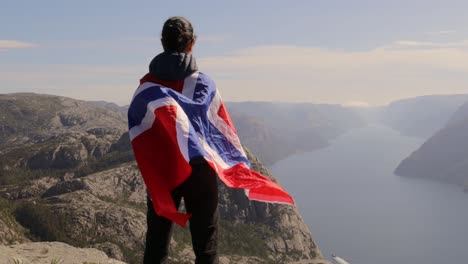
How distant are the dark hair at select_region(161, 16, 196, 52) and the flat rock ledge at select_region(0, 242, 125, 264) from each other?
773 centimetres

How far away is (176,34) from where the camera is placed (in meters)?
6.27

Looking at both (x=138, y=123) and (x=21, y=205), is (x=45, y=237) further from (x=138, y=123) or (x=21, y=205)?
(x=138, y=123)

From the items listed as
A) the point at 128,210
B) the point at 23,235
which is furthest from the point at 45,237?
the point at 128,210

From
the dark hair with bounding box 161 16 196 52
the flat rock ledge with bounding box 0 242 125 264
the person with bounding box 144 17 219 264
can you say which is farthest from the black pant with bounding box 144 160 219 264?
the flat rock ledge with bounding box 0 242 125 264

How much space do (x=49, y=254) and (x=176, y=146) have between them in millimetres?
9151

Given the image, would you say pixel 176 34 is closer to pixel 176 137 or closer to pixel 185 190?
pixel 176 137

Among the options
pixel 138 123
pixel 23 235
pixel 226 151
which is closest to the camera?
pixel 138 123

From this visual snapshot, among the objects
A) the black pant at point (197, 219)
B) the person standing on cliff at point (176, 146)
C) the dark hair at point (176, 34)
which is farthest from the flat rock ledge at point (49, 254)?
the dark hair at point (176, 34)

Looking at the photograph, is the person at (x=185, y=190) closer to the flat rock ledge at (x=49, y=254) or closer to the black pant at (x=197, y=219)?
the black pant at (x=197, y=219)

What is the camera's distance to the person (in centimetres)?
606

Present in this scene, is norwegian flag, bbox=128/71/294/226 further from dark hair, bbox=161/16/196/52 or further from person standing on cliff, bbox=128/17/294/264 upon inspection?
dark hair, bbox=161/16/196/52

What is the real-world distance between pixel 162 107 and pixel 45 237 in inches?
6964

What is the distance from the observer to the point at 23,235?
157125mm

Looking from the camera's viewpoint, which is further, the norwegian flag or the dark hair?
the dark hair
